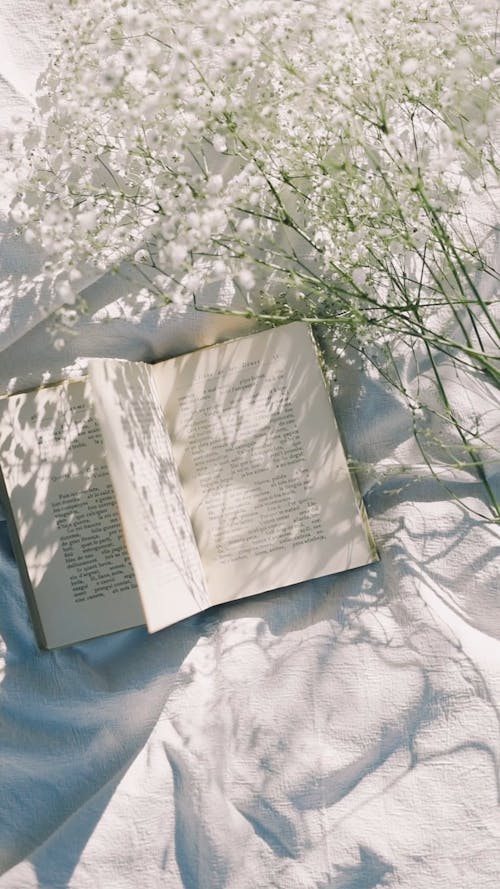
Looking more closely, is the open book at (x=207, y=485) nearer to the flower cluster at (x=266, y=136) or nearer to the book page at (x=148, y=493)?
the book page at (x=148, y=493)

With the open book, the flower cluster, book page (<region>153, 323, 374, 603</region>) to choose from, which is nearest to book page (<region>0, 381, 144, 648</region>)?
the open book

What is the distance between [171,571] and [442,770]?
48 centimetres

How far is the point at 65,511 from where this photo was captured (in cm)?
124

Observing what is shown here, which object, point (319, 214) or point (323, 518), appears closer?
point (319, 214)

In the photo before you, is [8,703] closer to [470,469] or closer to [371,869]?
[371,869]

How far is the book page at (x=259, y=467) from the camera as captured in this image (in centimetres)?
122

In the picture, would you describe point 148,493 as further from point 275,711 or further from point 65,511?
point 275,711

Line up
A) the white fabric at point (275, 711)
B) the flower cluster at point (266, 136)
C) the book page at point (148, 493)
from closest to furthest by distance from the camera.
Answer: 1. the flower cluster at point (266, 136)
2. the book page at point (148, 493)
3. the white fabric at point (275, 711)

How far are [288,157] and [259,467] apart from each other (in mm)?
429

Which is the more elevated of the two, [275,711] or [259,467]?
[259,467]

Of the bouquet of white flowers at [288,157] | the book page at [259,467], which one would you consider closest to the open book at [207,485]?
the book page at [259,467]

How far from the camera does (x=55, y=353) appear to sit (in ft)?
4.09

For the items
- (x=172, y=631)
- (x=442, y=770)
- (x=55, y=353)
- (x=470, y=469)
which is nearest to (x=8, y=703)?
(x=172, y=631)

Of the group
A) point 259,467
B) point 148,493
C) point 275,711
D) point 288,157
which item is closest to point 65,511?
point 148,493
